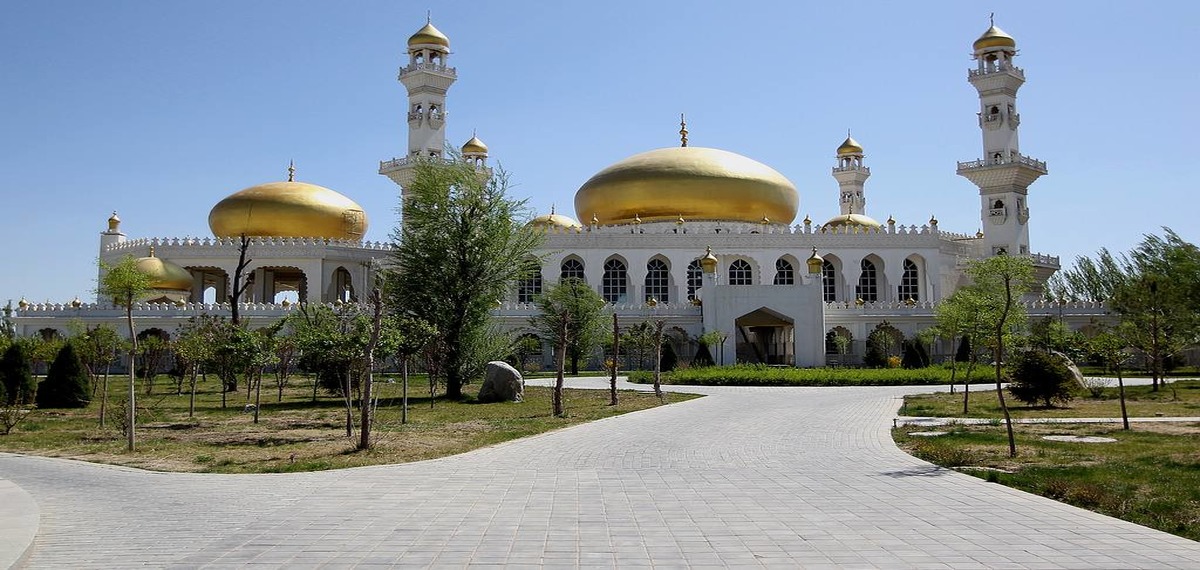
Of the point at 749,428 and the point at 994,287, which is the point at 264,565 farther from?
the point at 994,287

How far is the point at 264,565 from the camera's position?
610 cm

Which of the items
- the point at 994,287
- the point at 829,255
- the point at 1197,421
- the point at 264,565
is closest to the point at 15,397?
the point at 264,565

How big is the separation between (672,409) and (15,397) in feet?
56.4

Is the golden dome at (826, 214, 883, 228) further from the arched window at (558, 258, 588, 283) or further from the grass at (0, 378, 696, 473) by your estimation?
the grass at (0, 378, 696, 473)

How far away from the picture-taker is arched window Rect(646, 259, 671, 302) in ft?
168

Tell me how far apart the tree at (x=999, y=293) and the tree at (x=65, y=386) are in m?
21.7

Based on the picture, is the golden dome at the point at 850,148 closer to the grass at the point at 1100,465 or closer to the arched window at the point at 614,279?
the arched window at the point at 614,279

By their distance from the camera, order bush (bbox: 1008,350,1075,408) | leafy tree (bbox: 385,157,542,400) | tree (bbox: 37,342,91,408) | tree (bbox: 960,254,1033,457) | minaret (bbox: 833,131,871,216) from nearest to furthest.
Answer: tree (bbox: 960,254,1033,457) < bush (bbox: 1008,350,1075,408) < tree (bbox: 37,342,91,408) < leafy tree (bbox: 385,157,542,400) < minaret (bbox: 833,131,871,216)

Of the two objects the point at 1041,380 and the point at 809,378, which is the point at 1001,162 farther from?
the point at 1041,380

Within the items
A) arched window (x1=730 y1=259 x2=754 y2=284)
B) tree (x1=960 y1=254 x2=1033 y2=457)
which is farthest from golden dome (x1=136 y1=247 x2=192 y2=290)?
tree (x1=960 y1=254 x2=1033 y2=457)

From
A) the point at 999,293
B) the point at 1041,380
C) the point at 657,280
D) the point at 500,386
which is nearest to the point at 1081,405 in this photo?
the point at 1041,380

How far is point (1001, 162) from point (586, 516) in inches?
1978

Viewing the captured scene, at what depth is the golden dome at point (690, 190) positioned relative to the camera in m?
52.9

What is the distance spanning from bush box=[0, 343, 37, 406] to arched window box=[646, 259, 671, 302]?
3325 cm
